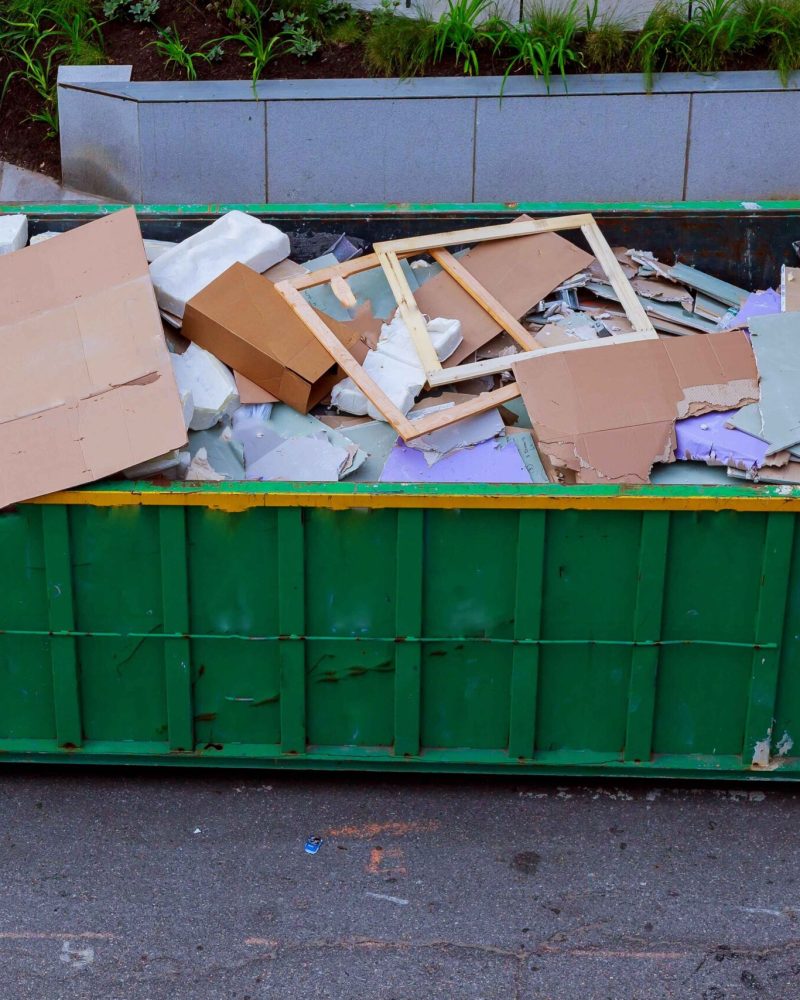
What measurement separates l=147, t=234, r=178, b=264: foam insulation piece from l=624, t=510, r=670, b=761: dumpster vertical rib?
2452 mm

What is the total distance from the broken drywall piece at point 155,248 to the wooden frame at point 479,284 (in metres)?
0.93

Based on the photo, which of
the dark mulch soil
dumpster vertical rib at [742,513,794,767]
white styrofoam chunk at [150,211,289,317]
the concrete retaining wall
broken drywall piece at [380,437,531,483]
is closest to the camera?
dumpster vertical rib at [742,513,794,767]

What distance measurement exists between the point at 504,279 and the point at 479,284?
0.12 metres

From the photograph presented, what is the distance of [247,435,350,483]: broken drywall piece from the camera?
4184mm

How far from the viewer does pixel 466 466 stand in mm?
4211

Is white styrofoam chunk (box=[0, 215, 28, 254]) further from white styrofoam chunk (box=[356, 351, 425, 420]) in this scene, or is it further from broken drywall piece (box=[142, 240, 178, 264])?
white styrofoam chunk (box=[356, 351, 425, 420])

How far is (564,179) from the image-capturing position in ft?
26.6

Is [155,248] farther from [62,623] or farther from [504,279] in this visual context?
[62,623]

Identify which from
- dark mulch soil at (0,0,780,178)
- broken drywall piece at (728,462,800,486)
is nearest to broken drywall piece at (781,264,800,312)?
broken drywall piece at (728,462,800,486)

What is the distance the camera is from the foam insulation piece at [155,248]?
4992 millimetres

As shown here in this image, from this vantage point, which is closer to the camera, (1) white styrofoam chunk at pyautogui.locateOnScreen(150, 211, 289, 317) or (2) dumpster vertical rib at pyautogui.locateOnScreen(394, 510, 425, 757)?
(2) dumpster vertical rib at pyautogui.locateOnScreen(394, 510, 425, 757)

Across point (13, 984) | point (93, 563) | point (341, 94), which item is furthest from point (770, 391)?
point (341, 94)

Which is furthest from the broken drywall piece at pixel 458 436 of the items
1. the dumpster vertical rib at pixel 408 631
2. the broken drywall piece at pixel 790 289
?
the broken drywall piece at pixel 790 289

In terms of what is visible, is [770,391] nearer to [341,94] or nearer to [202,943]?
[202,943]
